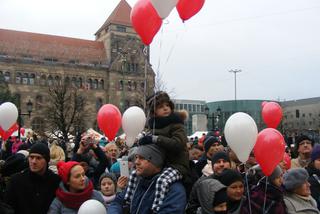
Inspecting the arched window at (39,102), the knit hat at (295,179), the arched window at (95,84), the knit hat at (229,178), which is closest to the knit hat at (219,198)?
the knit hat at (229,178)

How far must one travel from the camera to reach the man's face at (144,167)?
2.78 meters

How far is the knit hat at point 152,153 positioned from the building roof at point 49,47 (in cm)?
5941

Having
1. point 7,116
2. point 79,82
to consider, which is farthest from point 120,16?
point 7,116

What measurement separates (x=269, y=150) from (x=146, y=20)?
1.92m

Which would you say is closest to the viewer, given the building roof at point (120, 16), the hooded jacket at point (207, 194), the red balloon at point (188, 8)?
the hooded jacket at point (207, 194)

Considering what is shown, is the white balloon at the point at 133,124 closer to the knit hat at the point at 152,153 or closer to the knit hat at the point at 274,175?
the knit hat at the point at 274,175

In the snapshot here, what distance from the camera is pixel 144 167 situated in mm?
2775

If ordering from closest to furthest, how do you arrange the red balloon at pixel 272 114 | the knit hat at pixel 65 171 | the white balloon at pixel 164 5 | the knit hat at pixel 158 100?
the knit hat at pixel 158 100, the white balloon at pixel 164 5, the knit hat at pixel 65 171, the red balloon at pixel 272 114

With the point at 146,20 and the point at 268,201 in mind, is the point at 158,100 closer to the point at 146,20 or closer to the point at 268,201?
the point at 146,20

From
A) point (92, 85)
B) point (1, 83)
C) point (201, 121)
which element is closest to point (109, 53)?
point (92, 85)

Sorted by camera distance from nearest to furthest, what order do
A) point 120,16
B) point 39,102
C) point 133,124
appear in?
point 133,124 < point 39,102 < point 120,16

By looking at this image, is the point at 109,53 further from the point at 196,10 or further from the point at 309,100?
the point at 196,10

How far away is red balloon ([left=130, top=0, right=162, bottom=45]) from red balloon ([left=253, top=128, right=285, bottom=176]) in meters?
1.66

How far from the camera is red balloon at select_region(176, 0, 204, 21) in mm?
4320
